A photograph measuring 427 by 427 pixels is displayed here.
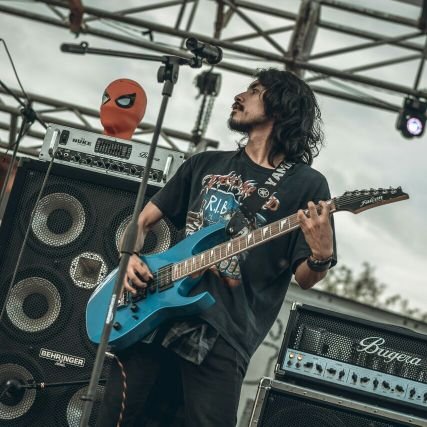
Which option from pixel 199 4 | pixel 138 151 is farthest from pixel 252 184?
pixel 199 4

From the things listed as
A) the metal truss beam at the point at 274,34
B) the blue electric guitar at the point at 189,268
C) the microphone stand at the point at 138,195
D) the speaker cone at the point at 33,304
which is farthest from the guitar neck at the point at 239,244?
the metal truss beam at the point at 274,34

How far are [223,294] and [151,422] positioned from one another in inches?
20.0

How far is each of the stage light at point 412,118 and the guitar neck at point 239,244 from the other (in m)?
6.04

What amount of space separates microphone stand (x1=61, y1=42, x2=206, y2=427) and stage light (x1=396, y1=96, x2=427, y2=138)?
5951 millimetres

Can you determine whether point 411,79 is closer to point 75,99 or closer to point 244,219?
point 75,99

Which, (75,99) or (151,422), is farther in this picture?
(75,99)

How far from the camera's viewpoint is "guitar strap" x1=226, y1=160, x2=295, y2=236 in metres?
3.38

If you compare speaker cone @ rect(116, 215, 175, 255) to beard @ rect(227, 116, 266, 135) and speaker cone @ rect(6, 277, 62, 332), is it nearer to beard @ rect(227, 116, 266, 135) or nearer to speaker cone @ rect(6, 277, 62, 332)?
speaker cone @ rect(6, 277, 62, 332)

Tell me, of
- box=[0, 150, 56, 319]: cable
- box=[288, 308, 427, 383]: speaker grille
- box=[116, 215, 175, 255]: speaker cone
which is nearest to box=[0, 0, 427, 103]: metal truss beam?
box=[0, 150, 56, 319]: cable

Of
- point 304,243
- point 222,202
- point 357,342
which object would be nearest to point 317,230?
point 304,243

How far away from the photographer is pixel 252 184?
11.4 ft

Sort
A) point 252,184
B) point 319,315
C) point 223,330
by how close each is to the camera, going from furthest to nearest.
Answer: point 319,315, point 252,184, point 223,330

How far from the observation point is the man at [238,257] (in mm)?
3215

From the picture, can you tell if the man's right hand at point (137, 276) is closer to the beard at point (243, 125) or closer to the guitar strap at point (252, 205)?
the guitar strap at point (252, 205)
